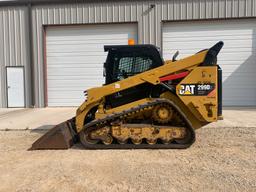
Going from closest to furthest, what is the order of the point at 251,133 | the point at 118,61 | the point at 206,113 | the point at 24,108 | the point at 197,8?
the point at 206,113
the point at 118,61
the point at 251,133
the point at 197,8
the point at 24,108

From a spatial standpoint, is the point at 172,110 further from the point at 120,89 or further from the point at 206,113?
the point at 120,89

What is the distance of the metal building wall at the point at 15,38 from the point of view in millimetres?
14602

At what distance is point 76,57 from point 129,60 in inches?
321

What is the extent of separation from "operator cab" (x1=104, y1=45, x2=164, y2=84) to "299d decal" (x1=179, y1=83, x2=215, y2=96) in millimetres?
806

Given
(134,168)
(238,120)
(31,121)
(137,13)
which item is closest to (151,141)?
(134,168)

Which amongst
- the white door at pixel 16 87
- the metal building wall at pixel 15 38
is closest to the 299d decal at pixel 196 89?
the metal building wall at pixel 15 38

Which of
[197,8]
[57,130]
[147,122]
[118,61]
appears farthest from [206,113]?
[197,8]

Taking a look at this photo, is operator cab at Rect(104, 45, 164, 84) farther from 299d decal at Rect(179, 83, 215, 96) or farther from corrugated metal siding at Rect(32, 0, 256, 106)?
corrugated metal siding at Rect(32, 0, 256, 106)

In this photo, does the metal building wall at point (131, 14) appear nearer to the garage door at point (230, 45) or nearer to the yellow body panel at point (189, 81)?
the garage door at point (230, 45)

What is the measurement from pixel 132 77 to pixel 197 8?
8.48m

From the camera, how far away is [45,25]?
14.6 metres

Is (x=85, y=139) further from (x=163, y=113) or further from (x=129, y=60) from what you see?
(x=129, y=60)

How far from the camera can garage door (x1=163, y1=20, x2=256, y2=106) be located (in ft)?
44.9

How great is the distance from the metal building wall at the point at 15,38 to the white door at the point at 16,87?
0.21m
